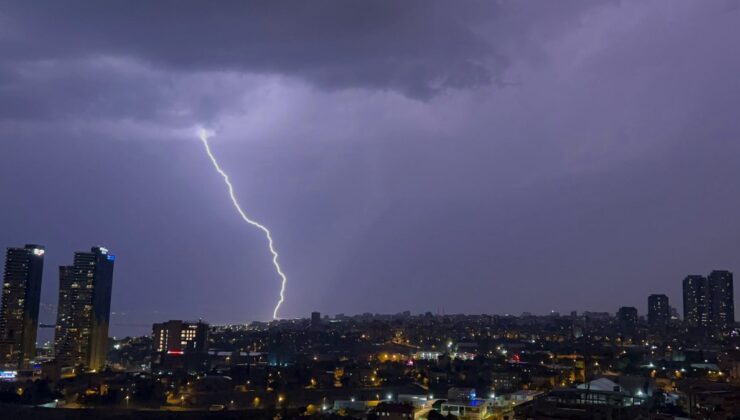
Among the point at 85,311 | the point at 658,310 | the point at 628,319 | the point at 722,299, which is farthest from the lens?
the point at 658,310

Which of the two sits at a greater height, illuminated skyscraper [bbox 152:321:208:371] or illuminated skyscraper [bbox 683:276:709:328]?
illuminated skyscraper [bbox 683:276:709:328]

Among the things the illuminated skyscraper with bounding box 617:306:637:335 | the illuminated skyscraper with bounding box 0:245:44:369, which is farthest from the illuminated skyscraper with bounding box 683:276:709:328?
the illuminated skyscraper with bounding box 0:245:44:369

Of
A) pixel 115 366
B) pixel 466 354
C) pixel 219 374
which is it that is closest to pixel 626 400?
pixel 219 374

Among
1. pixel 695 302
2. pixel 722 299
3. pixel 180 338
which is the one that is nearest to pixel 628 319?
pixel 695 302

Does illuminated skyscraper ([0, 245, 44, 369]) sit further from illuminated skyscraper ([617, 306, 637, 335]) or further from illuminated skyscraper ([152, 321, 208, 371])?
illuminated skyscraper ([617, 306, 637, 335])

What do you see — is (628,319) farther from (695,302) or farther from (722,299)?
(722,299)

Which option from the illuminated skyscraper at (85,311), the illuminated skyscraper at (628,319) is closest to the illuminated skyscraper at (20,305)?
the illuminated skyscraper at (85,311)
